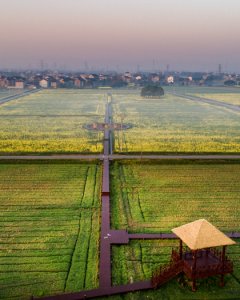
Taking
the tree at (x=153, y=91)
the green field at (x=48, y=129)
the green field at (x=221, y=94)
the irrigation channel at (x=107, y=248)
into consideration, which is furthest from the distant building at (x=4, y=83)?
the irrigation channel at (x=107, y=248)

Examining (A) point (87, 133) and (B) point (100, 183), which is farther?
(A) point (87, 133)

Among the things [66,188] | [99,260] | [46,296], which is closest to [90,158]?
[66,188]

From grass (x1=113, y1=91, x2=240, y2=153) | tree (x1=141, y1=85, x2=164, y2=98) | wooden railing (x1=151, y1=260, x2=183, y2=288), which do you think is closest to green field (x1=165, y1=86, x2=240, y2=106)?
tree (x1=141, y1=85, x2=164, y2=98)

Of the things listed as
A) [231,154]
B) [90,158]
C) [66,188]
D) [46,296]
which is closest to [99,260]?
[46,296]

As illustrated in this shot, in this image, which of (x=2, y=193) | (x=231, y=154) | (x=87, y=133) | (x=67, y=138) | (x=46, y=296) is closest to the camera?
(x=46, y=296)

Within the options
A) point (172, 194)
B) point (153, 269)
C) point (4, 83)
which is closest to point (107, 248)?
point (153, 269)

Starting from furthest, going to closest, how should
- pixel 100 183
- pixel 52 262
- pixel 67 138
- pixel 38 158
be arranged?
pixel 67 138
pixel 38 158
pixel 100 183
pixel 52 262

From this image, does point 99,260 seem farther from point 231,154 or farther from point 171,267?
point 231,154
